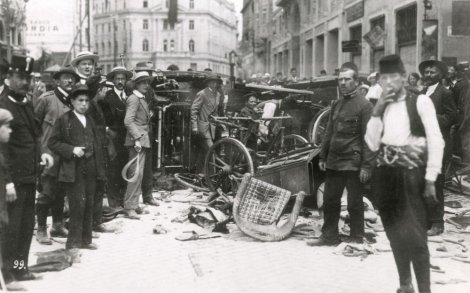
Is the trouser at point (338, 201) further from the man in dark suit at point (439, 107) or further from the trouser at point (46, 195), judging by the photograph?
the trouser at point (46, 195)

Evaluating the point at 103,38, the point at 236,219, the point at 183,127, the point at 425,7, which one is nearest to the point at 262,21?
the point at 425,7

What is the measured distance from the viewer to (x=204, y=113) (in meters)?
10.5

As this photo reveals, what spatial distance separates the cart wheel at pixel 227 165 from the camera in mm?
9029

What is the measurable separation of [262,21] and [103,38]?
6043 centimetres

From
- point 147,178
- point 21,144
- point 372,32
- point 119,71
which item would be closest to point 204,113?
point 147,178

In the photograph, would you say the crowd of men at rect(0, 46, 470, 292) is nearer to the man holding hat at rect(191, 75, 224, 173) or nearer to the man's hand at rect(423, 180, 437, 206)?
the man's hand at rect(423, 180, 437, 206)

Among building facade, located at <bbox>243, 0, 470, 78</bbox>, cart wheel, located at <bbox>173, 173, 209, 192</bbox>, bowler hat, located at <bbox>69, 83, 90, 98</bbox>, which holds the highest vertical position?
building facade, located at <bbox>243, 0, 470, 78</bbox>

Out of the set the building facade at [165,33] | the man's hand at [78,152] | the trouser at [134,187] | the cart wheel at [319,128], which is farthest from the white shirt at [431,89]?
the building facade at [165,33]

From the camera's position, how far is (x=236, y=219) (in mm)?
7246

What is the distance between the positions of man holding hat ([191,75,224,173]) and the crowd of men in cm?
145

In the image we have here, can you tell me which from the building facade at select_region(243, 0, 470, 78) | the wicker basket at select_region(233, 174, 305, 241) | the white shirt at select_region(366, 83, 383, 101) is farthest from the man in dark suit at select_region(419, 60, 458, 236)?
the building facade at select_region(243, 0, 470, 78)

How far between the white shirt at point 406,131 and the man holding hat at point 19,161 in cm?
288

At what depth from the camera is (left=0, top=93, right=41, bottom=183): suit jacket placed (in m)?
5.01

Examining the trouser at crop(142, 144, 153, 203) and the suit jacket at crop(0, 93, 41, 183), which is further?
the trouser at crop(142, 144, 153, 203)
